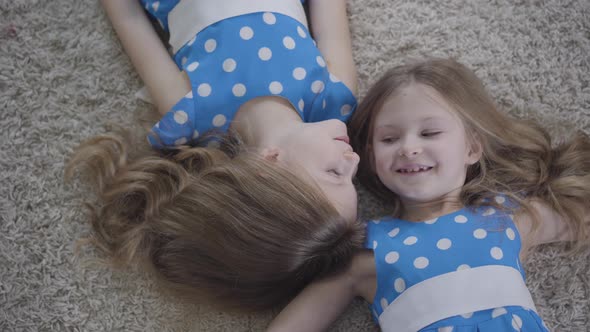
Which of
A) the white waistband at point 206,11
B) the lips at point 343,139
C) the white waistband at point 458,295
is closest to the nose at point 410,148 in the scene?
the lips at point 343,139

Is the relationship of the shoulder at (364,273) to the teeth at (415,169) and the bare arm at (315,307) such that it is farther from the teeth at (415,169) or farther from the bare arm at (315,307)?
the teeth at (415,169)

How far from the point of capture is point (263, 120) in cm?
111

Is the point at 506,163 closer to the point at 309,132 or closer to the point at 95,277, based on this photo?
the point at 309,132

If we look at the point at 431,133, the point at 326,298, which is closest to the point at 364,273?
the point at 326,298

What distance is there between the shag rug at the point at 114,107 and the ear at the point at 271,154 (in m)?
0.26

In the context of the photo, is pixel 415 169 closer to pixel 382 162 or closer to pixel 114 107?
pixel 382 162

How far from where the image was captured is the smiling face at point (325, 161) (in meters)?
1.01

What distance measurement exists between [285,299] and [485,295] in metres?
0.37

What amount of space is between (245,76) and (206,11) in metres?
0.16

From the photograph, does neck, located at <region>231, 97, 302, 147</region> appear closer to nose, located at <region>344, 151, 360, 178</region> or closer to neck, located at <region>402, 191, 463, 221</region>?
nose, located at <region>344, 151, 360, 178</region>

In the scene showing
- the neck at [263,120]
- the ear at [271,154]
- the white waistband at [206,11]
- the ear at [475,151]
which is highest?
the white waistband at [206,11]

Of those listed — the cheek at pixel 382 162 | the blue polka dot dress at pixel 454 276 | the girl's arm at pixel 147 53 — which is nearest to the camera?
the blue polka dot dress at pixel 454 276

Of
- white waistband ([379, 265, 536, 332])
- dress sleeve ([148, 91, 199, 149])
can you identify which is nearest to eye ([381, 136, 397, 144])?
white waistband ([379, 265, 536, 332])

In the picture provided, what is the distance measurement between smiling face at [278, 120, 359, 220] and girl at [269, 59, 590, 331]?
8 centimetres
